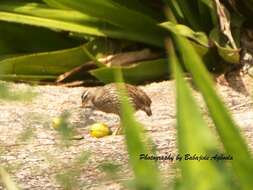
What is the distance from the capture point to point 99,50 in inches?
169

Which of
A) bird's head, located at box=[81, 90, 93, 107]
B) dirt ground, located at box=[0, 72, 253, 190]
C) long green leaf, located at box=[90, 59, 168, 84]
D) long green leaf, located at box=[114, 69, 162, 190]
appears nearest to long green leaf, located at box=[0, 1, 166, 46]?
long green leaf, located at box=[90, 59, 168, 84]

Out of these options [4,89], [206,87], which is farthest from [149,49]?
[206,87]

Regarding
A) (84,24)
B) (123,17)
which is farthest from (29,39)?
(123,17)

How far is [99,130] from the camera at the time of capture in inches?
130

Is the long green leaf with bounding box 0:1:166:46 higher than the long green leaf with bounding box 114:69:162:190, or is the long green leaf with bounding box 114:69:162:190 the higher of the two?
the long green leaf with bounding box 0:1:166:46

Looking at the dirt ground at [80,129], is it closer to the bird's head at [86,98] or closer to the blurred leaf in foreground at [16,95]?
the bird's head at [86,98]

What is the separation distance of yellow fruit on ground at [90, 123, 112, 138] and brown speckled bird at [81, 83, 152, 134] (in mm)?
133

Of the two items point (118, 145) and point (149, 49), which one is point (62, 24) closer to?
point (149, 49)

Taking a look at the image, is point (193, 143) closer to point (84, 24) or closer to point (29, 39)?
point (84, 24)

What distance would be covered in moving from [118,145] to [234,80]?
1.02 metres

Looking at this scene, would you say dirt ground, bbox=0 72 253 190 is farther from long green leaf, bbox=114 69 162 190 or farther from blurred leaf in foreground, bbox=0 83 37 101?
long green leaf, bbox=114 69 162 190

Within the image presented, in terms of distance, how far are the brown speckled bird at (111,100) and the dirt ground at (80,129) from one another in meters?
0.05

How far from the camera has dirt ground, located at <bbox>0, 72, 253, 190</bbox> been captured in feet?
8.63

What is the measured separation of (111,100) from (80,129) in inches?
9.5
